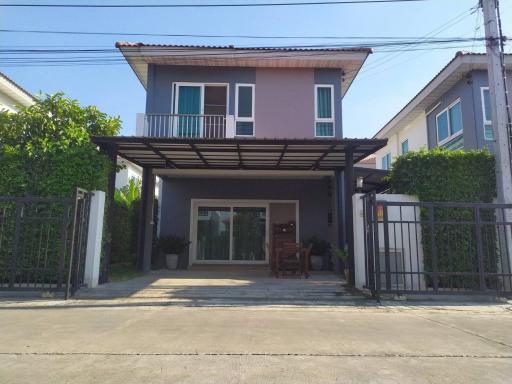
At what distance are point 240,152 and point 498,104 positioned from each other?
19.4 feet

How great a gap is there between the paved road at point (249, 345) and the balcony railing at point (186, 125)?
697cm

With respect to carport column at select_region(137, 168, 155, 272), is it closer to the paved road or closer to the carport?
the carport

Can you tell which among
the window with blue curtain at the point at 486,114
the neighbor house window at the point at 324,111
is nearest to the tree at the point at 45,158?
the neighbor house window at the point at 324,111

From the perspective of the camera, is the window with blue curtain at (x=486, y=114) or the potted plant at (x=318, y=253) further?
the potted plant at (x=318, y=253)

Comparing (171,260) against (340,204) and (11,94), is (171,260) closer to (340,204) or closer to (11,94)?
(340,204)

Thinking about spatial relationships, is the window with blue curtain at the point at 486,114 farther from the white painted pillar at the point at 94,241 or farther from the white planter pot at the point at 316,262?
the white painted pillar at the point at 94,241

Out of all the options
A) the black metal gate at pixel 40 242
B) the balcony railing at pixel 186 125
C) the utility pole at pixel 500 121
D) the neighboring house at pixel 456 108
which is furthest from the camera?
the balcony railing at pixel 186 125

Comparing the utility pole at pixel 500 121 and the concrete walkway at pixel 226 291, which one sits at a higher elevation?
the utility pole at pixel 500 121

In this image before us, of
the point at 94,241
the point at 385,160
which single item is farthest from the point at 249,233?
the point at 385,160

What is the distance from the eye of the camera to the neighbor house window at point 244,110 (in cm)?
1326

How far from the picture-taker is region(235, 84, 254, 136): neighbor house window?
43.5ft

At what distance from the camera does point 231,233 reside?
47.2ft

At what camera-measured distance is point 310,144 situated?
9.05 metres

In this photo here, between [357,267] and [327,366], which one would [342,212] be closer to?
[357,267]
